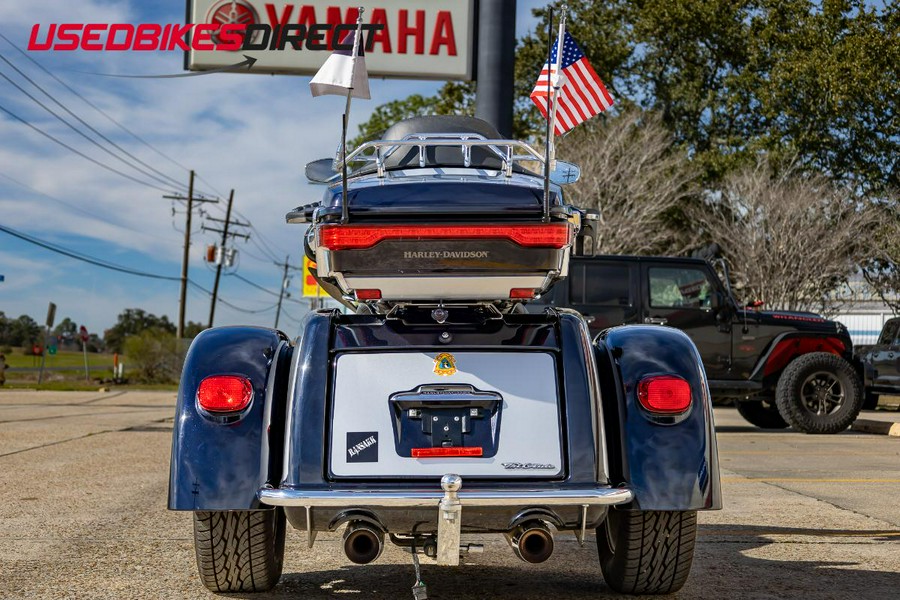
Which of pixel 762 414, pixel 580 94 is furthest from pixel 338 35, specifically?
pixel 762 414

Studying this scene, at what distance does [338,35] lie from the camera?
2053 centimetres

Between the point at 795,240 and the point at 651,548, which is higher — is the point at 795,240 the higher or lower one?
the higher one

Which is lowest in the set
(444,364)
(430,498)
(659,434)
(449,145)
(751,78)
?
(430,498)

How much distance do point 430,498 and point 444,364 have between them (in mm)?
577

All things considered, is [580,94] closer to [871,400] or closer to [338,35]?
[338,35]

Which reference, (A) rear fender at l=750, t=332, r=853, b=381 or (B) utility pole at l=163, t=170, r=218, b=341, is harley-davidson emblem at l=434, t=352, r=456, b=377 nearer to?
(A) rear fender at l=750, t=332, r=853, b=381

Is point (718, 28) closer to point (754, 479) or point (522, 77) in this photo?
point (522, 77)

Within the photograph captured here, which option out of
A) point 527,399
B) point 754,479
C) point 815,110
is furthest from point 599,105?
point 815,110

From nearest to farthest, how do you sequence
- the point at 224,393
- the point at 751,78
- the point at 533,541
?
the point at 533,541
the point at 224,393
the point at 751,78

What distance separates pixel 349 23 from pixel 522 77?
24628mm

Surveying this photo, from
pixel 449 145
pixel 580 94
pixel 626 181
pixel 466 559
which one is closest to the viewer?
pixel 449 145

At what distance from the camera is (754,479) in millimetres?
9648

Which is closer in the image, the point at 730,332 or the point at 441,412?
the point at 441,412

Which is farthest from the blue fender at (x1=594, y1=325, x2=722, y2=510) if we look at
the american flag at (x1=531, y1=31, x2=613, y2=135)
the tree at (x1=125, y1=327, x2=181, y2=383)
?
the tree at (x1=125, y1=327, x2=181, y2=383)
